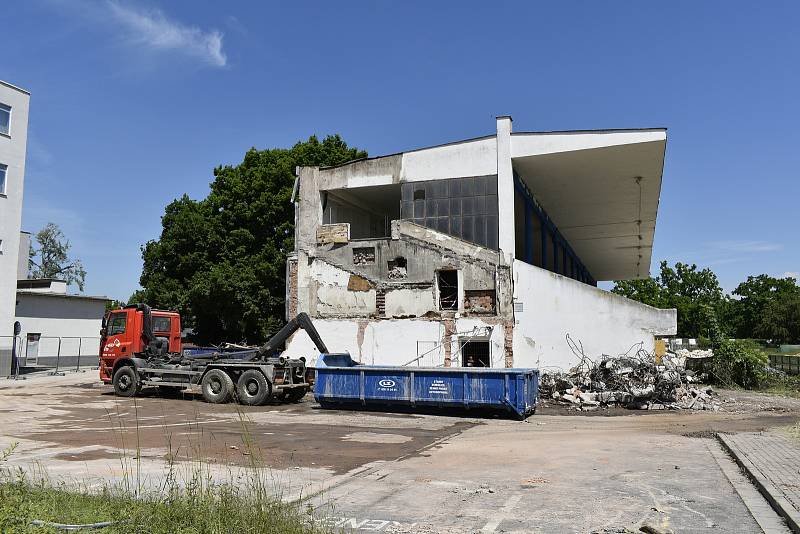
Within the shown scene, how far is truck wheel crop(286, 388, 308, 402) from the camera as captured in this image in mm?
20572

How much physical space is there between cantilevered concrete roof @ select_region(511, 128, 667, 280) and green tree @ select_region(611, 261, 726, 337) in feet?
143

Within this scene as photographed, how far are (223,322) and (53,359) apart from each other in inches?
378

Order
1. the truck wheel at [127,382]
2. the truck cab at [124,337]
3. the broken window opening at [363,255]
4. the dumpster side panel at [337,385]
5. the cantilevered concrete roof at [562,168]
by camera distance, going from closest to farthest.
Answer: the dumpster side panel at [337,385]
the truck wheel at [127,382]
the truck cab at [124,337]
the cantilevered concrete roof at [562,168]
the broken window opening at [363,255]

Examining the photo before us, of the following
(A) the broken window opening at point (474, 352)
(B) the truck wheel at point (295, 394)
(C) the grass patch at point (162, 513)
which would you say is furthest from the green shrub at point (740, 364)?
(C) the grass patch at point (162, 513)

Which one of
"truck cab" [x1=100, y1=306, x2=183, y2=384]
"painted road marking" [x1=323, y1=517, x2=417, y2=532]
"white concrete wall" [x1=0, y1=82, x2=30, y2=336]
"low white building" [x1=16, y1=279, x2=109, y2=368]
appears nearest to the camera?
"painted road marking" [x1=323, y1=517, x2=417, y2=532]

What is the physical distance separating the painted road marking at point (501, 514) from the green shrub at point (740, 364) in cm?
2253

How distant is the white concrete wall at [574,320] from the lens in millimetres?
24578

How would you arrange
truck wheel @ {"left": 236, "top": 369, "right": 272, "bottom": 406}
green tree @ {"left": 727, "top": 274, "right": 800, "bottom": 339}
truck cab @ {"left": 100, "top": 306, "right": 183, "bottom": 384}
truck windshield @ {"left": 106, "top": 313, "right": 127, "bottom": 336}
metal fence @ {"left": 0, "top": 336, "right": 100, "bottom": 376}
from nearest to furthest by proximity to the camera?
truck wheel @ {"left": 236, "top": 369, "right": 272, "bottom": 406} < truck cab @ {"left": 100, "top": 306, "right": 183, "bottom": 384} < truck windshield @ {"left": 106, "top": 313, "right": 127, "bottom": 336} < metal fence @ {"left": 0, "top": 336, "right": 100, "bottom": 376} < green tree @ {"left": 727, "top": 274, "right": 800, "bottom": 339}

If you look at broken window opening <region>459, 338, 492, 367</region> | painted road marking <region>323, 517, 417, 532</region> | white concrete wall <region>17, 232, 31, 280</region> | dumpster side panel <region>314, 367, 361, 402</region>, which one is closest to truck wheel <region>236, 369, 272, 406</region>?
dumpster side panel <region>314, 367, 361, 402</region>

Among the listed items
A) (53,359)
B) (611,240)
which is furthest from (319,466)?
(611,240)

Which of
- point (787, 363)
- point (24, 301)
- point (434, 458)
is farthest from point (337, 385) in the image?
point (787, 363)

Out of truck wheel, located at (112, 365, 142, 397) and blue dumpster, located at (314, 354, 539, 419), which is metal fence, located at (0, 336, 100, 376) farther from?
blue dumpster, located at (314, 354, 539, 419)

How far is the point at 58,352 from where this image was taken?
3378cm

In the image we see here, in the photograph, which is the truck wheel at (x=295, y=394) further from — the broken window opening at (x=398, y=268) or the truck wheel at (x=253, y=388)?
the broken window opening at (x=398, y=268)
